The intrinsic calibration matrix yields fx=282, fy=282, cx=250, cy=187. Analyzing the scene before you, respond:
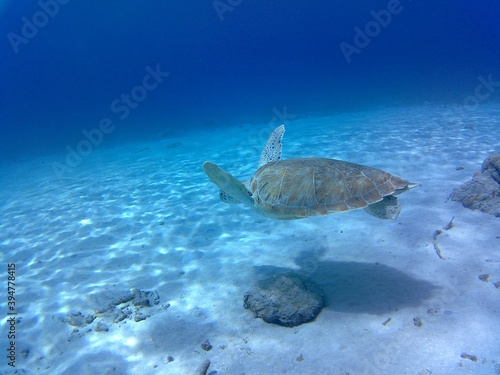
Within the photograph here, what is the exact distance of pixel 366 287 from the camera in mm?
3924

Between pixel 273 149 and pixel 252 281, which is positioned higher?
pixel 273 149

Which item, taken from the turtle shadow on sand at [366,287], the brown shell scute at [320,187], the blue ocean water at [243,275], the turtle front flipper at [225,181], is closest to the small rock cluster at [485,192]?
the blue ocean water at [243,275]

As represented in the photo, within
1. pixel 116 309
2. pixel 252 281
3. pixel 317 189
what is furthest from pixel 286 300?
pixel 116 309

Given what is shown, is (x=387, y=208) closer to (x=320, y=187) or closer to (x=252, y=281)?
(x=320, y=187)

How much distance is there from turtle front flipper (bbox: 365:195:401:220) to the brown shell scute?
17cm

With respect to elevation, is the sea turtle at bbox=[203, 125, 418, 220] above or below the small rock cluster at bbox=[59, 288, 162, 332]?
above

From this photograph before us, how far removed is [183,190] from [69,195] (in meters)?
4.59

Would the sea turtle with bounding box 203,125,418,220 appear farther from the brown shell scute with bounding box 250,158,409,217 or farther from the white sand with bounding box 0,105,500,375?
the white sand with bounding box 0,105,500,375

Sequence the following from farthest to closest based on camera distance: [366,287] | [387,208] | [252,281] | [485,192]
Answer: [485,192], [252,281], [366,287], [387,208]

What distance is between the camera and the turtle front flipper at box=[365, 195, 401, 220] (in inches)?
145

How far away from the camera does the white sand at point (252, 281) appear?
9.87 feet

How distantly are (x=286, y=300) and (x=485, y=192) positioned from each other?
4.85m

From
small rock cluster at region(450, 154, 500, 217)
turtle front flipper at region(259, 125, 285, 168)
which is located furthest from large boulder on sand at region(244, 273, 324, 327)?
small rock cluster at region(450, 154, 500, 217)

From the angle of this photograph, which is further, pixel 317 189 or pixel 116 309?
pixel 116 309
